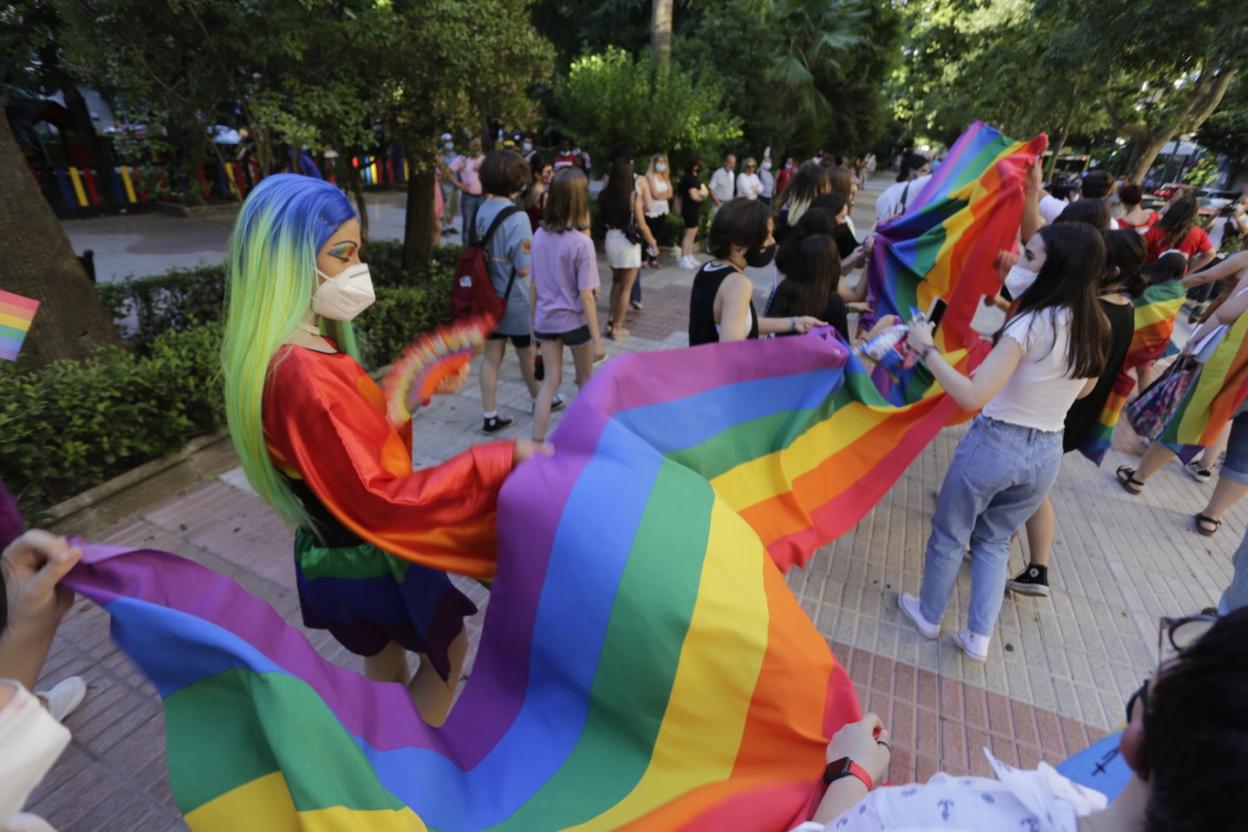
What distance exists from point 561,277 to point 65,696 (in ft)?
11.8

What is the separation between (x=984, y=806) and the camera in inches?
→ 39.4

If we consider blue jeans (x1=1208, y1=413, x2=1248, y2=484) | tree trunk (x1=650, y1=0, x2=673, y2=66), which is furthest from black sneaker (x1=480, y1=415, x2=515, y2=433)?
tree trunk (x1=650, y1=0, x2=673, y2=66)

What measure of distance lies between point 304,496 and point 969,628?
321 centimetres

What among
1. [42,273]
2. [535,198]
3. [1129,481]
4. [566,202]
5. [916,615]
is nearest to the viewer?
[916,615]

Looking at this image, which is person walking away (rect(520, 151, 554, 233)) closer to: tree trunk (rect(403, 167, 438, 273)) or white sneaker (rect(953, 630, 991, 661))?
tree trunk (rect(403, 167, 438, 273))

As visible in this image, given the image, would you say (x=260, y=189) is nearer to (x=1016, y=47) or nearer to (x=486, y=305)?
(x=486, y=305)

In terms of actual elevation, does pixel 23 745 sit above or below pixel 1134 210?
below

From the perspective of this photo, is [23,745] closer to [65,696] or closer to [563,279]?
[65,696]

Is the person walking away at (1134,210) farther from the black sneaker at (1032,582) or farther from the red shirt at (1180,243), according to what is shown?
the black sneaker at (1032,582)

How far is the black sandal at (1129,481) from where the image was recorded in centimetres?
518

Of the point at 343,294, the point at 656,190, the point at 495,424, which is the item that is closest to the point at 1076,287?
the point at 343,294

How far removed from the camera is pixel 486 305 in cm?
485

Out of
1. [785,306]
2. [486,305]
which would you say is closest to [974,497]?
[785,306]

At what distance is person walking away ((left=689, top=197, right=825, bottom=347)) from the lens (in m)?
3.23
